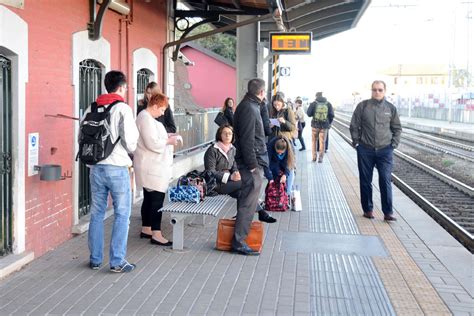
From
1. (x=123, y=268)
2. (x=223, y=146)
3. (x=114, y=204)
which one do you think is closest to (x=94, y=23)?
(x=223, y=146)

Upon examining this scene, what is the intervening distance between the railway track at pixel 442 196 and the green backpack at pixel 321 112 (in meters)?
2.32

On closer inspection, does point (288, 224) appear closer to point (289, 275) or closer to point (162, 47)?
point (289, 275)

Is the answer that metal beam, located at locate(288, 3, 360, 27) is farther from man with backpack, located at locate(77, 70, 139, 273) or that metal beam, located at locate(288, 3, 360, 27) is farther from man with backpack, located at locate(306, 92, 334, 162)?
man with backpack, located at locate(77, 70, 139, 273)

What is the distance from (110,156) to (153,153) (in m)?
1.06

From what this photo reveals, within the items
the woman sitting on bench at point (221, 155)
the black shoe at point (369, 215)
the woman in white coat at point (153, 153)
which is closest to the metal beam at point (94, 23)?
the woman in white coat at point (153, 153)

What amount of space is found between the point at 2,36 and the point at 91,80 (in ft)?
9.06

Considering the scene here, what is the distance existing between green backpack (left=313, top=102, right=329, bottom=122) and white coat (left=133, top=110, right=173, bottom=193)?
10504 mm

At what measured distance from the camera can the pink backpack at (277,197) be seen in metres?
9.99

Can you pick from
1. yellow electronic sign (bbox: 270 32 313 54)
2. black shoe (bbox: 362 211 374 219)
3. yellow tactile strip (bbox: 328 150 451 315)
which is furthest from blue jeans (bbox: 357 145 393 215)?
yellow electronic sign (bbox: 270 32 313 54)

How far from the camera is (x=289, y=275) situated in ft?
20.8

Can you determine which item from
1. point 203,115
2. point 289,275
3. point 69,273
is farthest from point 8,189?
point 203,115

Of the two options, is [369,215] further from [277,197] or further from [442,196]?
[442,196]

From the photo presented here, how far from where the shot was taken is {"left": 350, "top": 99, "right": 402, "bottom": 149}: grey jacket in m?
9.10

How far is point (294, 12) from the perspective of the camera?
17219 mm
